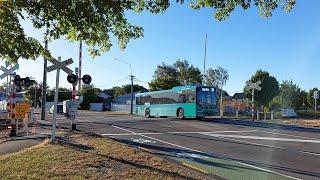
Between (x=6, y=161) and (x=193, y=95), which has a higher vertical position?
(x=193, y=95)

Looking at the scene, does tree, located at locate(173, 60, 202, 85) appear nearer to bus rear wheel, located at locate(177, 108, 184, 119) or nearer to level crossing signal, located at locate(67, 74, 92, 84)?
bus rear wheel, located at locate(177, 108, 184, 119)

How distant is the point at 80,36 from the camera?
11.7 meters

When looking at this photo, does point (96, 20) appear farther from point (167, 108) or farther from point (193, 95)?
point (167, 108)

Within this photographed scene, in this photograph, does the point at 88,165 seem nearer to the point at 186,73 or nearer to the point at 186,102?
the point at 186,102

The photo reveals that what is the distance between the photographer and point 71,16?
1060 centimetres

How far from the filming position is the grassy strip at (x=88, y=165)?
10.8m

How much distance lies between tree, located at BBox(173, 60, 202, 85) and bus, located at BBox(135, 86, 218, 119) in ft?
222

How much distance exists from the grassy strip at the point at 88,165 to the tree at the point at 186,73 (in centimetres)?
10204

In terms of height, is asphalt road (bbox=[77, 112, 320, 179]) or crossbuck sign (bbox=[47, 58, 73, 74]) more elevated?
crossbuck sign (bbox=[47, 58, 73, 74])

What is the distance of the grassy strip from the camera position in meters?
10.8

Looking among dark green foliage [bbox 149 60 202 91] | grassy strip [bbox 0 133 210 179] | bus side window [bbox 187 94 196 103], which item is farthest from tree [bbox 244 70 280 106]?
grassy strip [bbox 0 133 210 179]

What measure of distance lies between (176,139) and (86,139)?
4176mm

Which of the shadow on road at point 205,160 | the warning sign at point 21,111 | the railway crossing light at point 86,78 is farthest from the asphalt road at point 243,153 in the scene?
the warning sign at point 21,111

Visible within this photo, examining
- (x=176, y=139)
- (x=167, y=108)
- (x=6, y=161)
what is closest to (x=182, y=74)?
(x=167, y=108)
